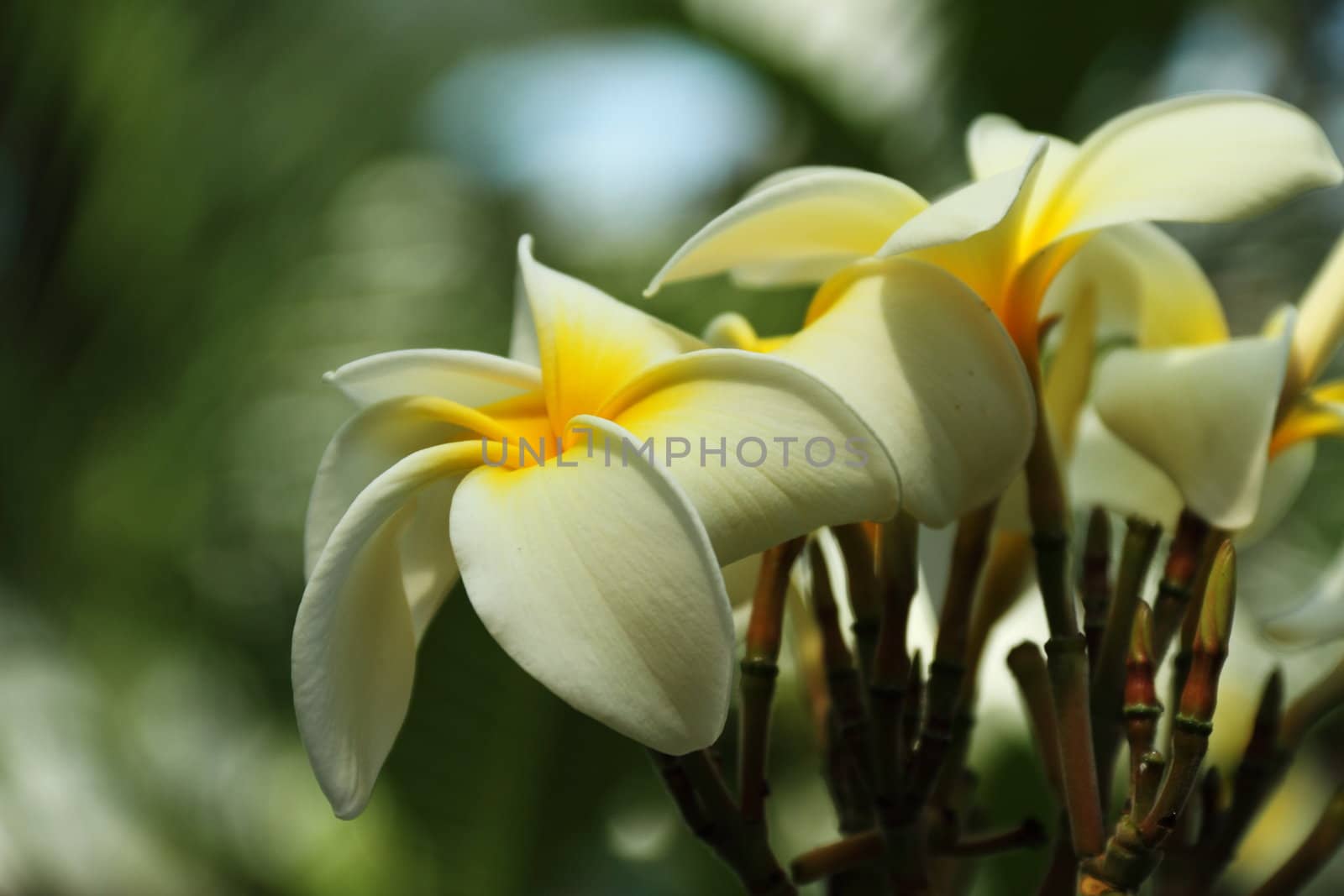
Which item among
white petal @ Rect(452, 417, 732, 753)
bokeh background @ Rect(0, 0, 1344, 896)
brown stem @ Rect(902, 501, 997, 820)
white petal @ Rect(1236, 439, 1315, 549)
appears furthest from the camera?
bokeh background @ Rect(0, 0, 1344, 896)

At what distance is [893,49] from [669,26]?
0.39m

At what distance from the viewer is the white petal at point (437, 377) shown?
13.8 inches

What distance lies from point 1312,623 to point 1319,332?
120mm

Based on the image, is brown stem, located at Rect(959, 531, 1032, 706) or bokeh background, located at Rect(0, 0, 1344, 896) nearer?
brown stem, located at Rect(959, 531, 1032, 706)

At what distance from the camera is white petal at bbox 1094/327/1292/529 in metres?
0.36

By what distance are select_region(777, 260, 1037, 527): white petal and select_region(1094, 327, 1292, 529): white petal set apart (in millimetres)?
79

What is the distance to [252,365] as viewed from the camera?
61.7 inches

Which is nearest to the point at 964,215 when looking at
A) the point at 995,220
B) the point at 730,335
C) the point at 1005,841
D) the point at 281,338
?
the point at 995,220

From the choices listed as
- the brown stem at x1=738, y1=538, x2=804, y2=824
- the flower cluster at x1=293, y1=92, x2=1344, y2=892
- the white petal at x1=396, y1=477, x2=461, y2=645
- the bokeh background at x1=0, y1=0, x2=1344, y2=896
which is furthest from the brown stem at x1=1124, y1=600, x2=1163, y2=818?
the bokeh background at x1=0, y1=0, x2=1344, y2=896

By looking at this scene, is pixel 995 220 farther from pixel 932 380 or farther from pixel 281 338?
pixel 281 338

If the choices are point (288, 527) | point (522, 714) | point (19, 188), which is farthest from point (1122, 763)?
point (19, 188)

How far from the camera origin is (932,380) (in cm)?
32

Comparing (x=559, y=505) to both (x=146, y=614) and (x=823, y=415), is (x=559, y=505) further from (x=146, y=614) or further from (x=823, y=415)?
(x=146, y=614)

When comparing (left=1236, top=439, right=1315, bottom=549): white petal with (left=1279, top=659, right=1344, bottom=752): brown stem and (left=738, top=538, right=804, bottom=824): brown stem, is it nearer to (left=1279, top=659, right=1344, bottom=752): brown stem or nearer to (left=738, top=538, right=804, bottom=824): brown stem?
(left=1279, top=659, right=1344, bottom=752): brown stem
